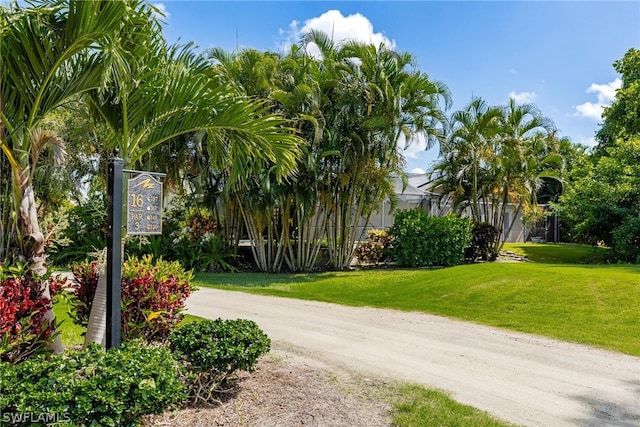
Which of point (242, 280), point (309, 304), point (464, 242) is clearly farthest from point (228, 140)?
point (464, 242)

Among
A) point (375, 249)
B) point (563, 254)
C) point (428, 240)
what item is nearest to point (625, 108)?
point (563, 254)

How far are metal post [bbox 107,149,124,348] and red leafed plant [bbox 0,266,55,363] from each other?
1.96 ft

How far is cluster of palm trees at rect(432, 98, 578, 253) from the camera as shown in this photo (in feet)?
52.6

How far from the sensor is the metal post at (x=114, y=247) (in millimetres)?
3549

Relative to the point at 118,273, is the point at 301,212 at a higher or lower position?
higher

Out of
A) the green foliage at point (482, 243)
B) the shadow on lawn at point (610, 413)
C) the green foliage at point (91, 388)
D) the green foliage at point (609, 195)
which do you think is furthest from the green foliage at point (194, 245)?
the green foliage at point (609, 195)

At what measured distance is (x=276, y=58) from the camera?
13258 millimetres

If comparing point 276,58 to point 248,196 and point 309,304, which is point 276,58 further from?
point 309,304

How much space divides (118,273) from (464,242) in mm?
13166

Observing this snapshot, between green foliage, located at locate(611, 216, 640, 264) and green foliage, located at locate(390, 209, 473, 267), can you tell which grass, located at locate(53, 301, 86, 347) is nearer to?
green foliage, located at locate(390, 209, 473, 267)

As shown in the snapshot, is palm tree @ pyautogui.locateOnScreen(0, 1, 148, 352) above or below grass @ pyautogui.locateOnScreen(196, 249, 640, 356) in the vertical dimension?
above

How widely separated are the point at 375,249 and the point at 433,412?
1197 centimetres

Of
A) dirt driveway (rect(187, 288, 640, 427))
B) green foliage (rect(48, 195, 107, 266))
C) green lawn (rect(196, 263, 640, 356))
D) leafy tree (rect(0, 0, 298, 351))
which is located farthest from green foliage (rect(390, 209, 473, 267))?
leafy tree (rect(0, 0, 298, 351))

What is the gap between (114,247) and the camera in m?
3.55
